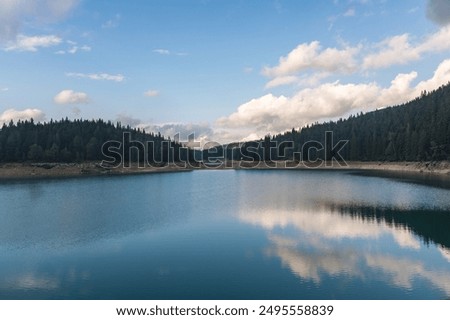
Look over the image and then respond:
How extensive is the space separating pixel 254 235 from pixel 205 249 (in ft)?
21.5

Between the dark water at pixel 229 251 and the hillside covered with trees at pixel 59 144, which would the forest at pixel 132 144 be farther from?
the dark water at pixel 229 251

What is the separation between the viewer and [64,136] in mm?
163125

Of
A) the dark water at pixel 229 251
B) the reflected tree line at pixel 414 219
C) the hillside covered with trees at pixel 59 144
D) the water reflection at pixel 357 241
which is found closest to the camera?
the dark water at pixel 229 251

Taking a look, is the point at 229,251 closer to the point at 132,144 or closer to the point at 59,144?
the point at 59,144

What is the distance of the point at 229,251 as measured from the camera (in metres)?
29.1

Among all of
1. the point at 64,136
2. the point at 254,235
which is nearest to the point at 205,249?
the point at 254,235

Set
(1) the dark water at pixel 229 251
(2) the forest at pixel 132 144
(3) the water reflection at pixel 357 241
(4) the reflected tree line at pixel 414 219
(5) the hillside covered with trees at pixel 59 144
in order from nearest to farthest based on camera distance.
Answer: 1. (1) the dark water at pixel 229 251
2. (3) the water reflection at pixel 357 241
3. (4) the reflected tree line at pixel 414 219
4. (2) the forest at pixel 132 144
5. (5) the hillside covered with trees at pixel 59 144

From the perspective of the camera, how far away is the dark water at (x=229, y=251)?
2125 cm

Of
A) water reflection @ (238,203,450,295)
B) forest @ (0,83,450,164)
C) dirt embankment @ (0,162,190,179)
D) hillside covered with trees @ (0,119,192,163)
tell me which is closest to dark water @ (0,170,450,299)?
water reflection @ (238,203,450,295)

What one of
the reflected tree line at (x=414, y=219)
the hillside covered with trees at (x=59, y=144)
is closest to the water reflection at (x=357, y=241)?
the reflected tree line at (x=414, y=219)

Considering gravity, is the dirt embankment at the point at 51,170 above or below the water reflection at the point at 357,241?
above

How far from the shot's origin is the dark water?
21.2 metres

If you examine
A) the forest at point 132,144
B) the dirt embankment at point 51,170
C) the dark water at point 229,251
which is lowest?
the dark water at point 229,251
